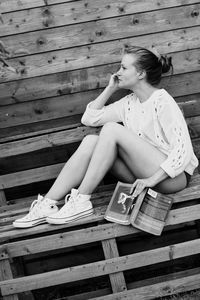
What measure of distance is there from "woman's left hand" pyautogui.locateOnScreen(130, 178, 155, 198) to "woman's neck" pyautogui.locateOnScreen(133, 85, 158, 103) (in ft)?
2.31

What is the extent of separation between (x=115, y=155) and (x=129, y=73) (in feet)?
2.19

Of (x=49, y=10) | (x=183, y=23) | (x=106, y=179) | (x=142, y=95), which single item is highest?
(x=49, y=10)

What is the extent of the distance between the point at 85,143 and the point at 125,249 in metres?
1.08

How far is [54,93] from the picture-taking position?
410cm

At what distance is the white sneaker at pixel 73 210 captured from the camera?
3.04m

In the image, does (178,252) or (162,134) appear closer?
(178,252)

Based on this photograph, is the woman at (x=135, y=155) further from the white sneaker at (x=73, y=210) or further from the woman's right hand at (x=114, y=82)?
the woman's right hand at (x=114, y=82)

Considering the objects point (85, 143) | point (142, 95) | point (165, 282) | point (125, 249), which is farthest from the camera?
point (125, 249)

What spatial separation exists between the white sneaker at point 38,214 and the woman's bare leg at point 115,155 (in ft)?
0.71

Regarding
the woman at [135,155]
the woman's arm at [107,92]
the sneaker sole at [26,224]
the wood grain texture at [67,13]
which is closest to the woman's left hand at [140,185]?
the woman at [135,155]

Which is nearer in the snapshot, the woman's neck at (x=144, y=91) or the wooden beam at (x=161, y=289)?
the wooden beam at (x=161, y=289)

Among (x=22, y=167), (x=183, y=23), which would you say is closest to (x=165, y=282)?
(x=22, y=167)

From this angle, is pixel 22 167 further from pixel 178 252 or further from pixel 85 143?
pixel 178 252

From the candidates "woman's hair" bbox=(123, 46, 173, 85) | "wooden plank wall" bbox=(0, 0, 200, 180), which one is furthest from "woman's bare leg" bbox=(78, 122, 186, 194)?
"wooden plank wall" bbox=(0, 0, 200, 180)
